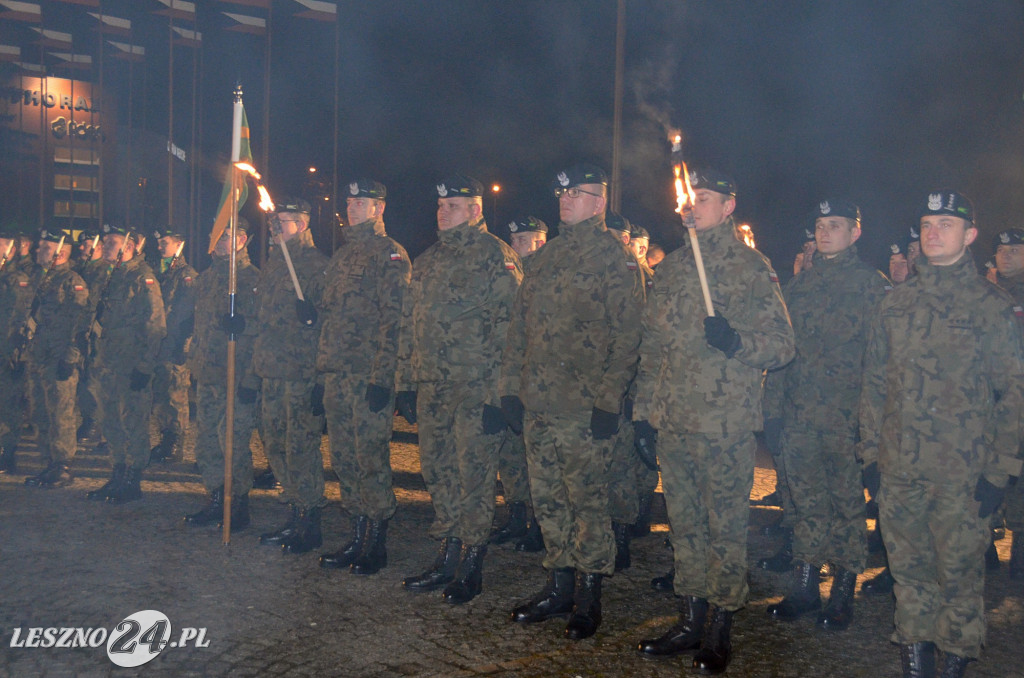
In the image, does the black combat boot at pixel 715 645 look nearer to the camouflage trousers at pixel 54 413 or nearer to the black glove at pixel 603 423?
the black glove at pixel 603 423

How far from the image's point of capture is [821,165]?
47.5 ft

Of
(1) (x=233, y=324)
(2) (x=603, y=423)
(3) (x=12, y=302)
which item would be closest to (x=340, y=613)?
(2) (x=603, y=423)

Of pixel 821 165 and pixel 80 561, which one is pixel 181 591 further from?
pixel 821 165

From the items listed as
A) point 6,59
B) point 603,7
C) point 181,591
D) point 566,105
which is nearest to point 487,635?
point 181,591

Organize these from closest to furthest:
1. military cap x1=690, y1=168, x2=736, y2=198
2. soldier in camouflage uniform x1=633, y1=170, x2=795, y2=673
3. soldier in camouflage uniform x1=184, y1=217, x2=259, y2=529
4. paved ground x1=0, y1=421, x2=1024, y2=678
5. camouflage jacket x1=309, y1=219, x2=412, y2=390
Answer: paved ground x1=0, y1=421, x2=1024, y2=678, soldier in camouflage uniform x1=633, y1=170, x2=795, y2=673, military cap x1=690, y1=168, x2=736, y2=198, camouflage jacket x1=309, y1=219, x2=412, y2=390, soldier in camouflage uniform x1=184, y1=217, x2=259, y2=529

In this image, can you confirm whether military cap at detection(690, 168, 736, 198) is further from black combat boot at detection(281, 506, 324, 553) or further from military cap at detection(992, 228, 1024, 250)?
black combat boot at detection(281, 506, 324, 553)

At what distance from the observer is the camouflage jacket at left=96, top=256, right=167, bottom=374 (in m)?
7.66

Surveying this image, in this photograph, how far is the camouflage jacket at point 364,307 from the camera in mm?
5750

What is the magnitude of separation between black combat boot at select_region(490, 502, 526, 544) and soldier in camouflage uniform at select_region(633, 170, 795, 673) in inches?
90.5

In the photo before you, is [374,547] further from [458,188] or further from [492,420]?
[458,188]

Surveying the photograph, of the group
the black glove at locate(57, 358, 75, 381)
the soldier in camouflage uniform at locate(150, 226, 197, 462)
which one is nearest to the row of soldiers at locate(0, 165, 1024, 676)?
the black glove at locate(57, 358, 75, 381)

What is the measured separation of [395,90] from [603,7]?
7.80 metres

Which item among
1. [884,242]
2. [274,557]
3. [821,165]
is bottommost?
[274,557]

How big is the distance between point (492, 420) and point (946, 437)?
2476 mm
